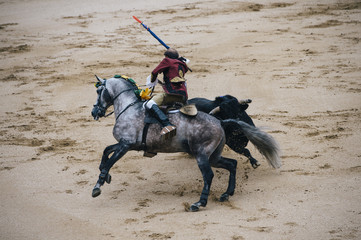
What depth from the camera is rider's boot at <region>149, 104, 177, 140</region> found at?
6.17 m

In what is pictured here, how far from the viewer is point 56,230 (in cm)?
590

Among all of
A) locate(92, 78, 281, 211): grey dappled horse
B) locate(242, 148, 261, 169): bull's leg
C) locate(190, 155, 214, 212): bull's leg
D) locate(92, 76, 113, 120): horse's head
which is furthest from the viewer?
locate(242, 148, 261, 169): bull's leg

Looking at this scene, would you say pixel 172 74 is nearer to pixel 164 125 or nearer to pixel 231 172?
pixel 164 125

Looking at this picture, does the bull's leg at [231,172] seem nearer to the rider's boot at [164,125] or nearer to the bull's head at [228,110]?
the bull's head at [228,110]

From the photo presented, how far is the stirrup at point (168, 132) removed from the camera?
616 centimetres

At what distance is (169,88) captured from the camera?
21.2 feet

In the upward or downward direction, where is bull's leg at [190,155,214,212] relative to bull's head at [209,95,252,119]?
downward

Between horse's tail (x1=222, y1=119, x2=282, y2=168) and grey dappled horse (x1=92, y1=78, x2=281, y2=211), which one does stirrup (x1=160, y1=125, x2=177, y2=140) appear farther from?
horse's tail (x1=222, y1=119, x2=282, y2=168)

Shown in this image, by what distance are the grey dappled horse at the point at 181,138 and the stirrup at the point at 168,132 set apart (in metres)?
0.12

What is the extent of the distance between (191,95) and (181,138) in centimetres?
415

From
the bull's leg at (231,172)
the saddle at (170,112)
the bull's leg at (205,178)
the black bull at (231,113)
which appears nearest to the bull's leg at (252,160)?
the black bull at (231,113)

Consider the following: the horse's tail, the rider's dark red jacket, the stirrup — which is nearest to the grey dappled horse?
the horse's tail

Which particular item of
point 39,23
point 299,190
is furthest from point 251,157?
point 39,23

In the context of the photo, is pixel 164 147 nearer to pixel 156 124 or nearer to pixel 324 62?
pixel 156 124
